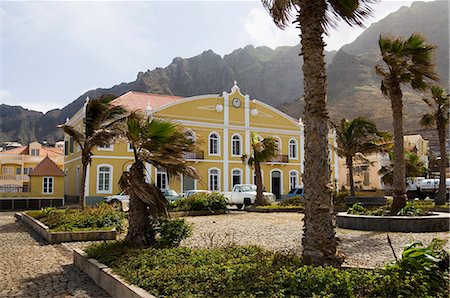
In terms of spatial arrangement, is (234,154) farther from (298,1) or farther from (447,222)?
(298,1)

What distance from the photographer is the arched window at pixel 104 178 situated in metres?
32.5

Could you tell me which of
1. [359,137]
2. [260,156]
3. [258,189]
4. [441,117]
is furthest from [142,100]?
[441,117]

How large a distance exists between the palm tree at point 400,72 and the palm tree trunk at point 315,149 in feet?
27.3

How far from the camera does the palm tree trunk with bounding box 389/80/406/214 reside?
1315cm

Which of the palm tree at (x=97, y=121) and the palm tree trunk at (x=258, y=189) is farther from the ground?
the palm tree at (x=97, y=121)

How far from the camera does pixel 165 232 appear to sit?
311 inches

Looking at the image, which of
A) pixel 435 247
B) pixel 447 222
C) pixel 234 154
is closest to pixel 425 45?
pixel 447 222

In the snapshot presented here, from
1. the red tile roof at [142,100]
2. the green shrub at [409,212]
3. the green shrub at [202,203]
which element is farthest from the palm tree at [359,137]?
the red tile roof at [142,100]

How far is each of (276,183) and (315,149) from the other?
35.1 m

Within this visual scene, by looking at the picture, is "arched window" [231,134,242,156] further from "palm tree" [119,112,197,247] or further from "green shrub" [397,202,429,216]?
"palm tree" [119,112,197,247]

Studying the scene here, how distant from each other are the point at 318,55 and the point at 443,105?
19.1 metres

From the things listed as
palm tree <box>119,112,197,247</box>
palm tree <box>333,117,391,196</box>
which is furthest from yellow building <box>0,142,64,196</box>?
palm tree <box>119,112,197,247</box>

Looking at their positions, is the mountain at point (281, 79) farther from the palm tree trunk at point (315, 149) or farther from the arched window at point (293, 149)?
the palm tree trunk at point (315, 149)

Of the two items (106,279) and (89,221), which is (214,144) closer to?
(89,221)
